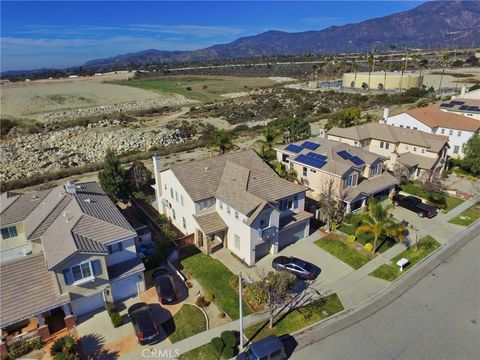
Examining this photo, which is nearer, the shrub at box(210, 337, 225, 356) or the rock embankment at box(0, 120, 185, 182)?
the shrub at box(210, 337, 225, 356)

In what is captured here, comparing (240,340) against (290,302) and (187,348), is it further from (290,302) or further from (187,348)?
(290,302)

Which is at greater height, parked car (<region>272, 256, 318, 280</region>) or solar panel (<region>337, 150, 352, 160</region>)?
solar panel (<region>337, 150, 352, 160</region>)

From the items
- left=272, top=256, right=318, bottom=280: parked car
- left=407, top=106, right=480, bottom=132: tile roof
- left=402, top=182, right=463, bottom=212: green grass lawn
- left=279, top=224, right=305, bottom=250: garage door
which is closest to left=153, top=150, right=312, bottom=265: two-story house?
left=279, top=224, right=305, bottom=250: garage door

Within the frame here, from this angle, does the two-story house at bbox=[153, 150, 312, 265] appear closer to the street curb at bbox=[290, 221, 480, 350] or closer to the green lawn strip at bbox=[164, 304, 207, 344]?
the green lawn strip at bbox=[164, 304, 207, 344]

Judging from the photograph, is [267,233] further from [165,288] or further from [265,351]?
[265,351]

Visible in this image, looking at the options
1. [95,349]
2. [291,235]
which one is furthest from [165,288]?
[291,235]

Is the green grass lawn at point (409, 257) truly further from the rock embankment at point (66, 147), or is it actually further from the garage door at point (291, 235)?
the rock embankment at point (66, 147)

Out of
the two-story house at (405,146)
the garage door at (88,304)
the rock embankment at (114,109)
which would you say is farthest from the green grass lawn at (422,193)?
the rock embankment at (114,109)
